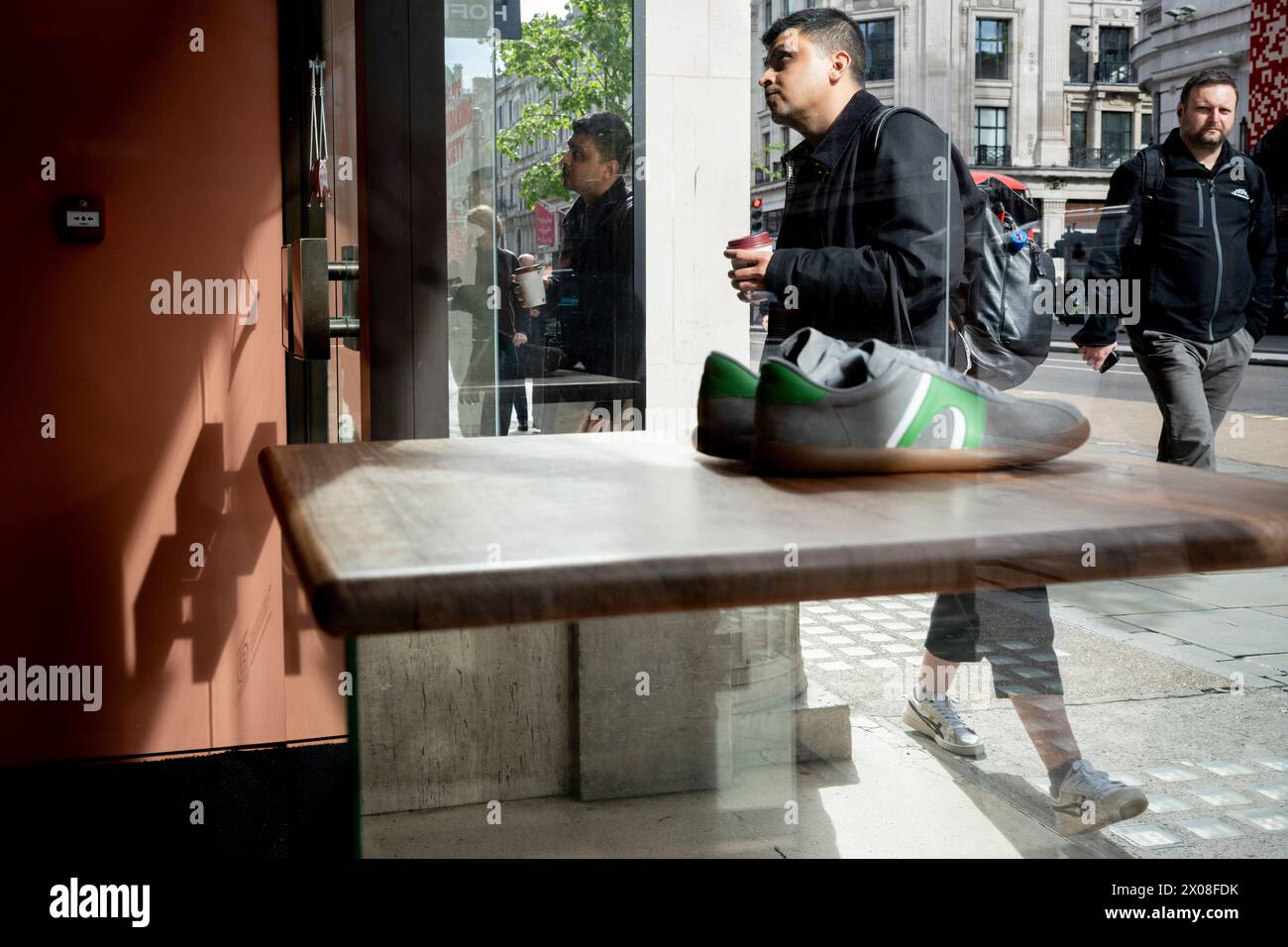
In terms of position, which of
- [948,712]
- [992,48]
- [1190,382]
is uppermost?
[992,48]

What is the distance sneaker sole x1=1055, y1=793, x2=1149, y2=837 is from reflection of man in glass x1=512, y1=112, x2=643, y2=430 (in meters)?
1.12

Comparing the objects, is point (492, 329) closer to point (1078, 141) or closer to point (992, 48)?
point (992, 48)

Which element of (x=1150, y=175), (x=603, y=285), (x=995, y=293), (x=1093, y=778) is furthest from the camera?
(x=603, y=285)

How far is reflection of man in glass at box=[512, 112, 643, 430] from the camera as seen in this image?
2.30 meters

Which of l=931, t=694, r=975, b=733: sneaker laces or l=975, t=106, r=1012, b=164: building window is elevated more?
l=975, t=106, r=1012, b=164: building window

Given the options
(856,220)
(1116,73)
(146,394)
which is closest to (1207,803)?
(856,220)

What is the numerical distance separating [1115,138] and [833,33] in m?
0.63

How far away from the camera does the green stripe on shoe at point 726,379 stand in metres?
1.07

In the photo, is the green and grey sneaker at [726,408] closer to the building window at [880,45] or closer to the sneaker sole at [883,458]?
the sneaker sole at [883,458]

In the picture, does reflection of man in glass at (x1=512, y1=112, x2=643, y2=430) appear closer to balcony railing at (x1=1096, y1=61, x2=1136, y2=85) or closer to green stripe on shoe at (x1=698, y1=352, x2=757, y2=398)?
green stripe on shoe at (x1=698, y1=352, x2=757, y2=398)

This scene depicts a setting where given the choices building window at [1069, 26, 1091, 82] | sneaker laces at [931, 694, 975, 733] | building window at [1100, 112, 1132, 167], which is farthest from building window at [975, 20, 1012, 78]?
sneaker laces at [931, 694, 975, 733]

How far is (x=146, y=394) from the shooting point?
3330 millimetres
